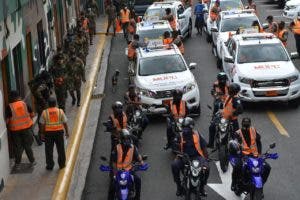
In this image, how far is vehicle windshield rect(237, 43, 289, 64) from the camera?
64.6 feet

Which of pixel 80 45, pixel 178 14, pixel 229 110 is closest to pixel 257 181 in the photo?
pixel 229 110

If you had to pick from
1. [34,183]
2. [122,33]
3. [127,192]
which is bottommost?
[122,33]

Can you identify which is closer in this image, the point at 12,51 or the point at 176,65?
the point at 12,51

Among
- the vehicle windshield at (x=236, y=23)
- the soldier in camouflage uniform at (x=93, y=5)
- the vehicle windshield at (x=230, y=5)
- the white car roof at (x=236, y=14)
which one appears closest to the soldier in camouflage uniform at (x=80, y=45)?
the vehicle windshield at (x=236, y=23)

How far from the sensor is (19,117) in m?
14.2

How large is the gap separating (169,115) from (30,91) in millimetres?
4673

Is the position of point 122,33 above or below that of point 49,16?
below

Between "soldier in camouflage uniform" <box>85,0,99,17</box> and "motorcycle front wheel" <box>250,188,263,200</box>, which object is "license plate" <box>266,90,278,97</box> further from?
"soldier in camouflage uniform" <box>85,0,99,17</box>

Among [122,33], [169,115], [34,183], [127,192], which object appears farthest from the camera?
[122,33]

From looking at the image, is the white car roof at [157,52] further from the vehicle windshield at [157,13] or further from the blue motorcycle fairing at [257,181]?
the vehicle windshield at [157,13]

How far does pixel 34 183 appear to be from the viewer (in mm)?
13734

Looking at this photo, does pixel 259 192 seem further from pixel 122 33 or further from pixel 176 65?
pixel 122 33

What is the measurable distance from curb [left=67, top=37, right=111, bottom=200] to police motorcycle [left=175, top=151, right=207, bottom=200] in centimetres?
219

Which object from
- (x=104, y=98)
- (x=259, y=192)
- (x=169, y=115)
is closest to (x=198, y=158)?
(x=259, y=192)
